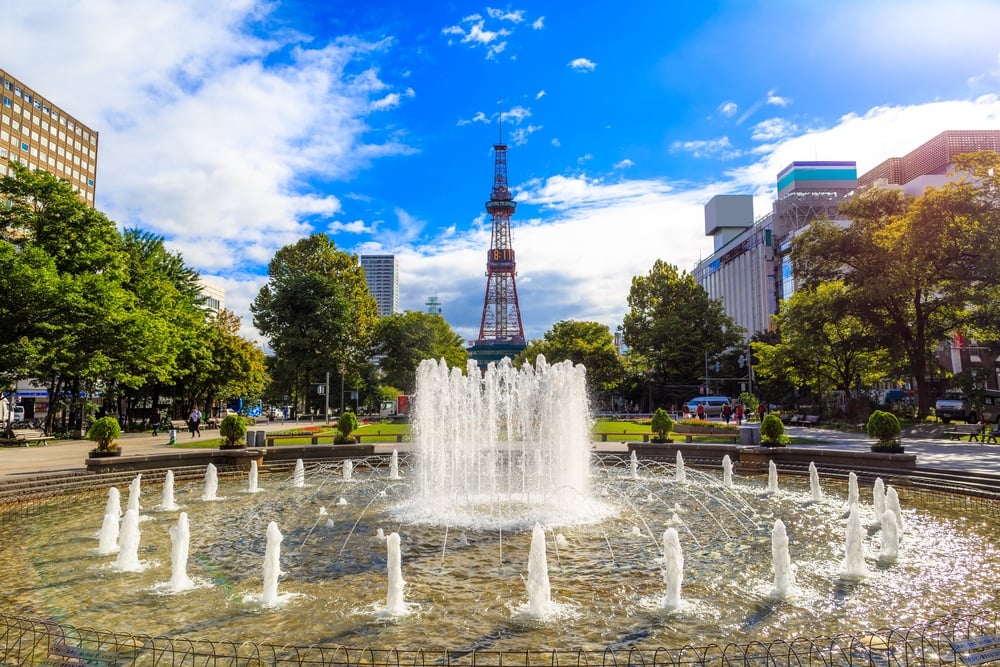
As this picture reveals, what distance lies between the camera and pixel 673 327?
59.8 metres

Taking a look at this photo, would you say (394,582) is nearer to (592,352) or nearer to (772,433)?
(772,433)

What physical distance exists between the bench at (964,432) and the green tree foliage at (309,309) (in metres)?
33.9

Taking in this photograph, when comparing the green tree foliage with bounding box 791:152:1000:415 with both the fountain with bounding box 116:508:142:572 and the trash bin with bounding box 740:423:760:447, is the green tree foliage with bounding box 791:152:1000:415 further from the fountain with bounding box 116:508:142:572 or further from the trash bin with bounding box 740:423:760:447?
the fountain with bounding box 116:508:142:572

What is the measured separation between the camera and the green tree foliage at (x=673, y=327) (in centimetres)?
6012

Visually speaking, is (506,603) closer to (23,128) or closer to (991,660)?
(991,660)

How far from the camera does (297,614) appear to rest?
712 centimetres

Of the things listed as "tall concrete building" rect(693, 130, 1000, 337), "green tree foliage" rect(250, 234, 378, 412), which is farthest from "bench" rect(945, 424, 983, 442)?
"tall concrete building" rect(693, 130, 1000, 337)

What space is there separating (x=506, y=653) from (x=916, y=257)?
105 ft

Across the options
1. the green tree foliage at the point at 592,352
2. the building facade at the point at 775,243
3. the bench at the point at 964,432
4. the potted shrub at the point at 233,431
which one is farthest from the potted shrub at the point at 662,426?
the building facade at the point at 775,243

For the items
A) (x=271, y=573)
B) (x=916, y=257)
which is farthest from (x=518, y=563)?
(x=916, y=257)

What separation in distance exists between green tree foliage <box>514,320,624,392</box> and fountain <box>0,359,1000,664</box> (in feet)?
141

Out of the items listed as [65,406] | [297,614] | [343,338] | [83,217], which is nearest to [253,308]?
[343,338]

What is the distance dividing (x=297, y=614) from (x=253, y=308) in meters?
43.0

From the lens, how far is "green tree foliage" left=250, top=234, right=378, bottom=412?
44312mm
